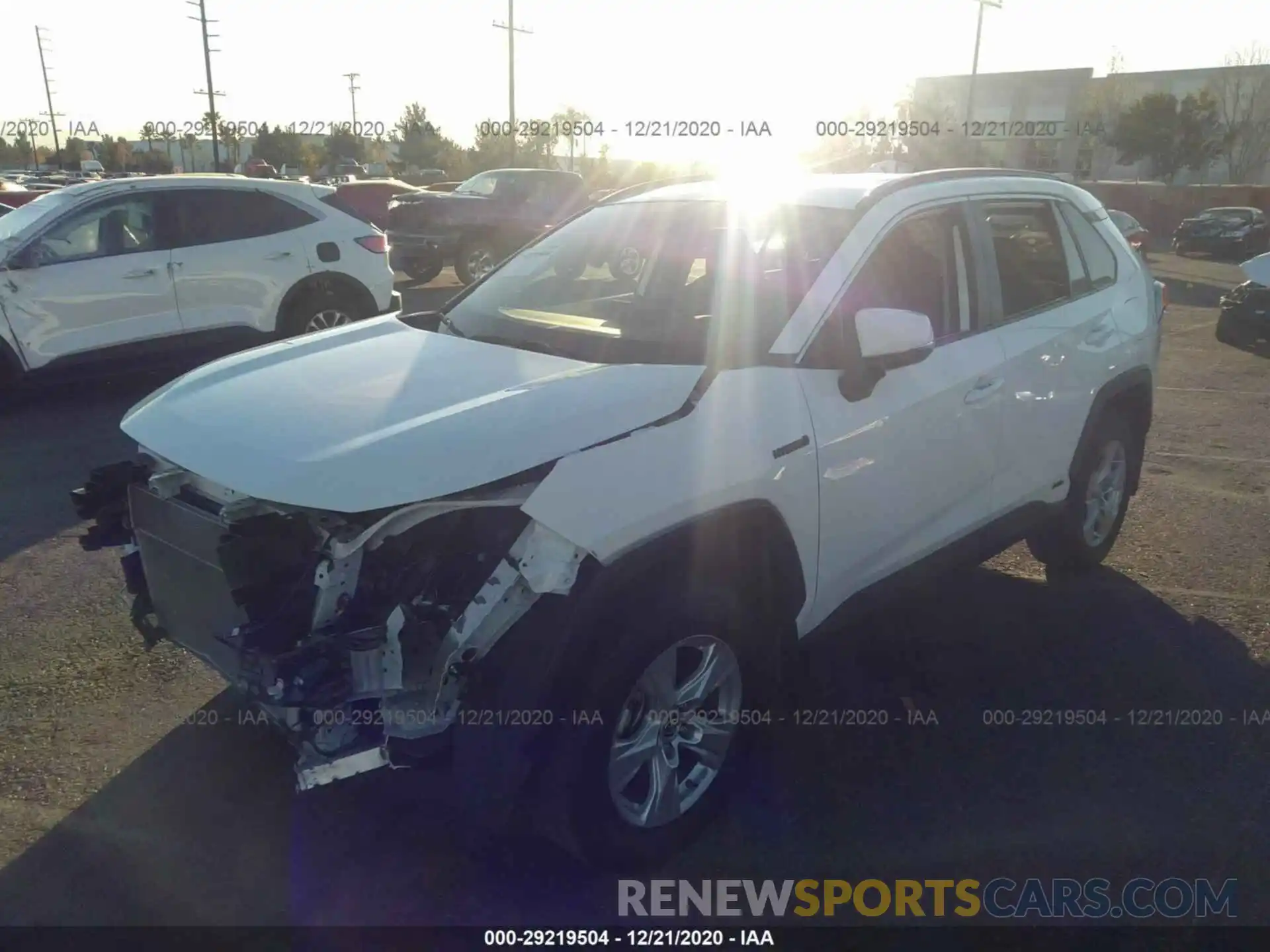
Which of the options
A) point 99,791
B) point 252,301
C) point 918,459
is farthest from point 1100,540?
point 252,301

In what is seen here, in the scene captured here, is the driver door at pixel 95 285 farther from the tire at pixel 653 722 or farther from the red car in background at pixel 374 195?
the red car in background at pixel 374 195

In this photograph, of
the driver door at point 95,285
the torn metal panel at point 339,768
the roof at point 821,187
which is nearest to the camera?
the torn metal panel at point 339,768

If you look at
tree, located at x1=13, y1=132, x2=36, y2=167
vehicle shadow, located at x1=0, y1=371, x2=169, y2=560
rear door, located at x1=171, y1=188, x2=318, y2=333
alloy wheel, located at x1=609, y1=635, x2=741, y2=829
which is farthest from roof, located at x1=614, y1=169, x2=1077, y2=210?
tree, located at x1=13, y1=132, x2=36, y2=167

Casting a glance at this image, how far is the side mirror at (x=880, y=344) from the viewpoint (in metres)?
3.02

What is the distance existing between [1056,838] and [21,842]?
10.3ft

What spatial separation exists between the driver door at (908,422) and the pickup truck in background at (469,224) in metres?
12.2

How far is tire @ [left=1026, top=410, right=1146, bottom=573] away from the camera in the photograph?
4641 mm

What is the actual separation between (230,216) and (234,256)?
386mm

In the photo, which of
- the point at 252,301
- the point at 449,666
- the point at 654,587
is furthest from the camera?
the point at 252,301

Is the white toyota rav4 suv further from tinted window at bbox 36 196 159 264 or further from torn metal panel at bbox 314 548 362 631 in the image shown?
tinted window at bbox 36 196 159 264

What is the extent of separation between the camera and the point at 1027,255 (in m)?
4.25

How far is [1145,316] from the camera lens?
491cm

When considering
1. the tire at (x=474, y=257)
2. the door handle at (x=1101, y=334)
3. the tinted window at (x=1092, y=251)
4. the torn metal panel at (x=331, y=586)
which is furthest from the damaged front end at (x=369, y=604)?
the tire at (x=474, y=257)

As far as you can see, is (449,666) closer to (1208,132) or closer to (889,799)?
(889,799)
